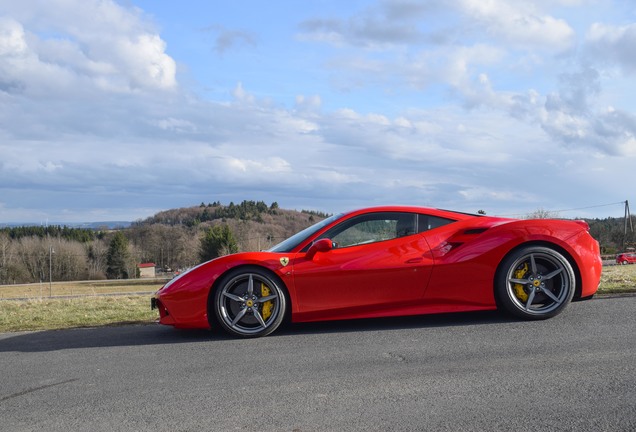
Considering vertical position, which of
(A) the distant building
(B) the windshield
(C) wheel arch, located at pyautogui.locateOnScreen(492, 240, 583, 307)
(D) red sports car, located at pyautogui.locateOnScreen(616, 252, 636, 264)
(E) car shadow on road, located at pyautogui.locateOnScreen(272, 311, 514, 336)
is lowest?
(A) the distant building

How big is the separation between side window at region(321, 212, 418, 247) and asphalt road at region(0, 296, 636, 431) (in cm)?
87

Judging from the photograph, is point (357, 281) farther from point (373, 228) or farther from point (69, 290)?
point (69, 290)

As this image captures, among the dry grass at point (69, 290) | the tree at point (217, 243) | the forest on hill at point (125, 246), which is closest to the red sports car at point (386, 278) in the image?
the dry grass at point (69, 290)

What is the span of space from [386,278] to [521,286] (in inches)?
53.4

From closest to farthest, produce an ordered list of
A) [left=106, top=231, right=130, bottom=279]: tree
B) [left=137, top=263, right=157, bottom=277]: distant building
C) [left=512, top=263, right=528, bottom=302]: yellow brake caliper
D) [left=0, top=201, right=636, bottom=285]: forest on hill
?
[left=512, top=263, right=528, bottom=302]: yellow brake caliper
[left=0, top=201, right=636, bottom=285]: forest on hill
[left=106, top=231, right=130, bottom=279]: tree
[left=137, top=263, right=157, bottom=277]: distant building

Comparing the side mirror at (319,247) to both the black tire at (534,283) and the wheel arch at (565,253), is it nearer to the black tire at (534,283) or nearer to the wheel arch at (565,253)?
the black tire at (534,283)

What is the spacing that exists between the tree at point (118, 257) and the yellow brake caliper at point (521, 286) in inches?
3627

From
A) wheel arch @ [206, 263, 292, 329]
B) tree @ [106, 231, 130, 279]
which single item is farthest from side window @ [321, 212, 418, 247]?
tree @ [106, 231, 130, 279]

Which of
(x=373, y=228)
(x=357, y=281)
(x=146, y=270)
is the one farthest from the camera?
(x=146, y=270)

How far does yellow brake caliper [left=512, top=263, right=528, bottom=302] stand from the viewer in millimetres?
5699

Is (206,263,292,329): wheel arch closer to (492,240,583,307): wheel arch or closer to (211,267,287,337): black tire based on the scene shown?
(211,267,287,337): black tire

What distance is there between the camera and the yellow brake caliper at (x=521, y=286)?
5.70m

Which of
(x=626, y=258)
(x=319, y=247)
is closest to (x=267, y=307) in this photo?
(x=319, y=247)

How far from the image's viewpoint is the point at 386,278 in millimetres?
5598
